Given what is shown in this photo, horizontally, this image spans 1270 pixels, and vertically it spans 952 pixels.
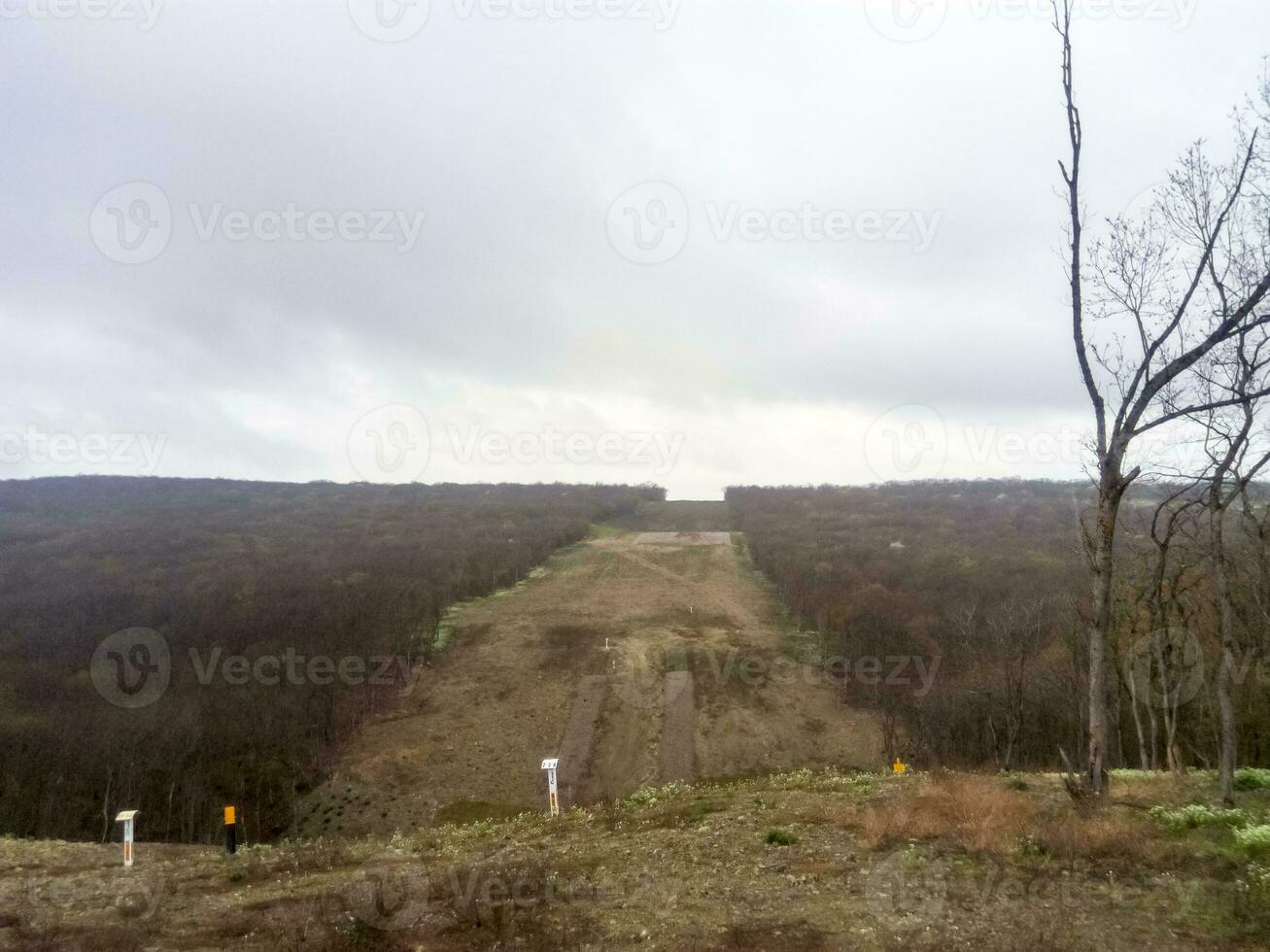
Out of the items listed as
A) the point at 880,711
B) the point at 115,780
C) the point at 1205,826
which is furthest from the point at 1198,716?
the point at 115,780

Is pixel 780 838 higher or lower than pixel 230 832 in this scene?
higher

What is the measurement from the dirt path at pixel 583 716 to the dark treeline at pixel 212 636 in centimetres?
175

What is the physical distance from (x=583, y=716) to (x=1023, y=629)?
14783 millimetres

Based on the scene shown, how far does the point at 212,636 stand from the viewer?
32.7m

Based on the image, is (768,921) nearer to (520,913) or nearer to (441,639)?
(520,913)

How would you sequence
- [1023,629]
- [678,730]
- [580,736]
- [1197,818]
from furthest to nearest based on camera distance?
[1023,629], [678,730], [580,736], [1197,818]

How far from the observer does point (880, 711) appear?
2588cm

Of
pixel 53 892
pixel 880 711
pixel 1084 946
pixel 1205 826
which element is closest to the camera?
pixel 1084 946

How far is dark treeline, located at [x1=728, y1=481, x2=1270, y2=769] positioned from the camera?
688 inches

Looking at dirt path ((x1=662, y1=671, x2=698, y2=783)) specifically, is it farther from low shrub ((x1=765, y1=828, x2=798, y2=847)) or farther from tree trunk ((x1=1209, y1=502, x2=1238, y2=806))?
tree trunk ((x1=1209, y1=502, x2=1238, y2=806))

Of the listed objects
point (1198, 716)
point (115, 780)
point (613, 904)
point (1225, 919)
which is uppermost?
point (1225, 919)

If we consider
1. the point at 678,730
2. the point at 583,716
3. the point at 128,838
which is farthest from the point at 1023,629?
the point at 128,838

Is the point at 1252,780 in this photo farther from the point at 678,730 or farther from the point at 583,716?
the point at 583,716

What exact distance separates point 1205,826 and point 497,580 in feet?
125
